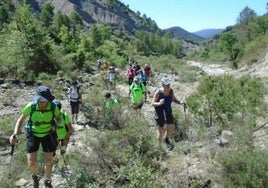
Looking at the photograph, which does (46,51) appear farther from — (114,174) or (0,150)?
(114,174)

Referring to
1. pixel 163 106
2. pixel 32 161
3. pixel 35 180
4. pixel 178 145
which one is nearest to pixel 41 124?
pixel 32 161

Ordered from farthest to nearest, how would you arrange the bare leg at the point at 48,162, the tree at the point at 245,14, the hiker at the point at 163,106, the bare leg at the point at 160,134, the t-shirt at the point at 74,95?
the tree at the point at 245,14
the t-shirt at the point at 74,95
the bare leg at the point at 160,134
the hiker at the point at 163,106
the bare leg at the point at 48,162

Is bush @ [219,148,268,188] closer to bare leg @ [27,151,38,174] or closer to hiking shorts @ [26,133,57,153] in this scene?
hiking shorts @ [26,133,57,153]

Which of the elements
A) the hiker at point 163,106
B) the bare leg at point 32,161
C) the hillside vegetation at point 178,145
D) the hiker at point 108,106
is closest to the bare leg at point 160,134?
the hiker at point 163,106

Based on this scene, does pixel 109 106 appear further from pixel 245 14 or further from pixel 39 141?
pixel 245 14

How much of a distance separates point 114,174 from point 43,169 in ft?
5.24

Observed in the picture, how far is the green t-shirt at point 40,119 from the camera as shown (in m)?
7.50

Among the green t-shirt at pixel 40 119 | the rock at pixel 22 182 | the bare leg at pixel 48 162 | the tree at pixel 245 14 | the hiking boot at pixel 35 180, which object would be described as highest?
the tree at pixel 245 14

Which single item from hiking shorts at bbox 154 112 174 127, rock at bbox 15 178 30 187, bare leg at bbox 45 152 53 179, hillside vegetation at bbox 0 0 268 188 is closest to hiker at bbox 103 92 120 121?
hillside vegetation at bbox 0 0 268 188

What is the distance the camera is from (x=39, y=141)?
306 inches

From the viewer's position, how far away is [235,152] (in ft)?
25.4

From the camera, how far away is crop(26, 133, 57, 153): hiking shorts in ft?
25.3

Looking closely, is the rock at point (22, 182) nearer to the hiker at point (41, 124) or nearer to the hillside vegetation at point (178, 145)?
the hillside vegetation at point (178, 145)

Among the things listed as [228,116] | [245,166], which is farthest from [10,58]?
[245,166]
